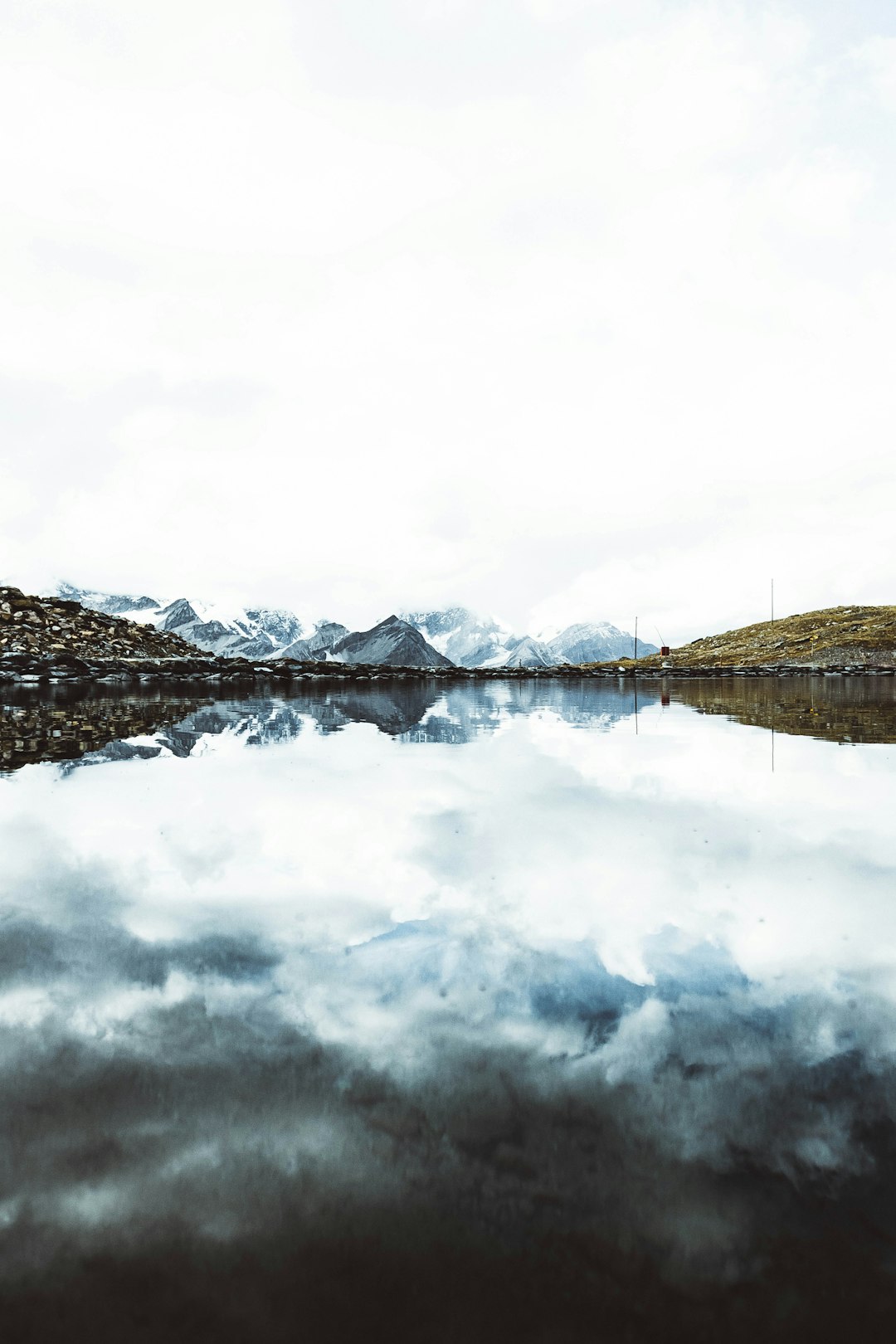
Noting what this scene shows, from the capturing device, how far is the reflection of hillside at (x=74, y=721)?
11.6m

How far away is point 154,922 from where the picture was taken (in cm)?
457

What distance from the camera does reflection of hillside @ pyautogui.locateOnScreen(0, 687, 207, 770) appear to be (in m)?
11.6

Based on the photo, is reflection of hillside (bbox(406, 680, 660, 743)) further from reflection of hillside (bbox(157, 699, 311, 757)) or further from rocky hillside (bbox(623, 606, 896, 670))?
rocky hillside (bbox(623, 606, 896, 670))

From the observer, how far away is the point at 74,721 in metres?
16.6

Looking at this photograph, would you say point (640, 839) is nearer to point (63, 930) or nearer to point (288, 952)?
point (288, 952)

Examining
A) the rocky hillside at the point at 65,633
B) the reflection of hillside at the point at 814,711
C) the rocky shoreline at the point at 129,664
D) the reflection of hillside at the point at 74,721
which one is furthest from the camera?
the rocky hillside at the point at 65,633

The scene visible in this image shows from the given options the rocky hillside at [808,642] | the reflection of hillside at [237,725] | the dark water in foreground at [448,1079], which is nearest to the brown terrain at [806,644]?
the rocky hillside at [808,642]

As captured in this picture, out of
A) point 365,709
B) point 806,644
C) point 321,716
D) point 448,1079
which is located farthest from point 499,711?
point 806,644

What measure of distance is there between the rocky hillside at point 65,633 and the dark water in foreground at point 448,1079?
42486 mm

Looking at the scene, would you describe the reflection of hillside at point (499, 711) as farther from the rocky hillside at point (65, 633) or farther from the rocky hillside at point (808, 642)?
the rocky hillside at point (808, 642)

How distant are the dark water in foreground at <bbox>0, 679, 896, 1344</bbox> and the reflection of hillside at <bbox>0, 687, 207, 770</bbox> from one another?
512 cm

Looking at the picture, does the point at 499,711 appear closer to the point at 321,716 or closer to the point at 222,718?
the point at 321,716

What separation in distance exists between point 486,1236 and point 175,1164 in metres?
1.12

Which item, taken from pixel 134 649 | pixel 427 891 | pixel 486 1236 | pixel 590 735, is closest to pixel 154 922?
pixel 427 891
